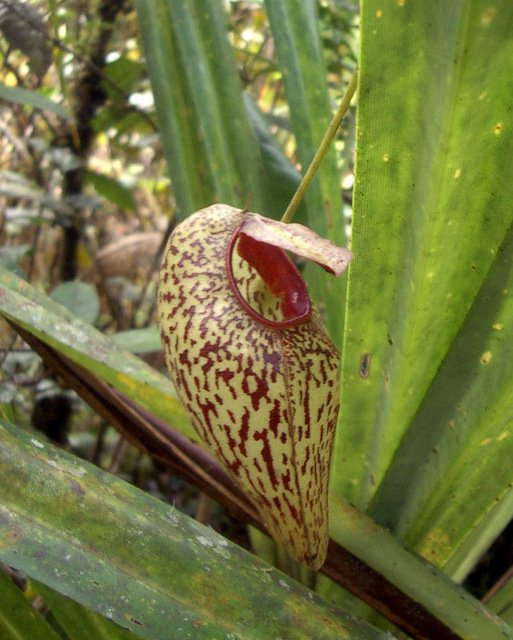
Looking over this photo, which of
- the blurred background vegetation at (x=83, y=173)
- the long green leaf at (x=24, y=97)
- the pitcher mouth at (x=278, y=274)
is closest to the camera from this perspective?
the pitcher mouth at (x=278, y=274)

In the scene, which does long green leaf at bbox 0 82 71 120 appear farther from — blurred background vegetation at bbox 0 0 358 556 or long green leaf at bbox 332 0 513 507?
long green leaf at bbox 332 0 513 507

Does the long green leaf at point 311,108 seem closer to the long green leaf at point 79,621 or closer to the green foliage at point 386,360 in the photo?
the green foliage at point 386,360

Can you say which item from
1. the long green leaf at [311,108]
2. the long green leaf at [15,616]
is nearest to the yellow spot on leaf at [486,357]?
the long green leaf at [311,108]

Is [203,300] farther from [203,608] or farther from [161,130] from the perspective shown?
[161,130]

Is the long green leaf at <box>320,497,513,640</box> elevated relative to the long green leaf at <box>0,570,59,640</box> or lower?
elevated

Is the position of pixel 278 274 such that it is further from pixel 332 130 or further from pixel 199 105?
pixel 199 105

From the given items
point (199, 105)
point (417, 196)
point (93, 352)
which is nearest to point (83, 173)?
point (199, 105)

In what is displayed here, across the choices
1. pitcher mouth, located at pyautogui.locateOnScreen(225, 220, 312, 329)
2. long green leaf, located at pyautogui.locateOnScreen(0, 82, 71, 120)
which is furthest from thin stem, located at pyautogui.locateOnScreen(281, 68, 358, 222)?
long green leaf, located at pyautogui.locateOnScreen(0, 82, 71, 120)

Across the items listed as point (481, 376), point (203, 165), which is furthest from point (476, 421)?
point (203, 165)
